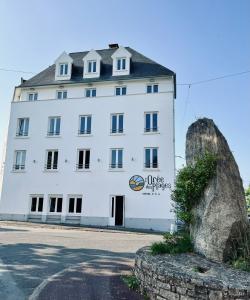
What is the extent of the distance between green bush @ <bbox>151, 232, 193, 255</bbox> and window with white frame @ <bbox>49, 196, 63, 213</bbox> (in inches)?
763

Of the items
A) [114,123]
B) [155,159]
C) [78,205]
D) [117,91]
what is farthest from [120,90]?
[78,205]

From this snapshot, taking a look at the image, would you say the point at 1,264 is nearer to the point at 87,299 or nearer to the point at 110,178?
the point at 87,299

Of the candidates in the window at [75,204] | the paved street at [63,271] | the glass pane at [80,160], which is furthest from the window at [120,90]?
the paved street at [63,271]

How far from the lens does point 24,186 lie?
27031mm

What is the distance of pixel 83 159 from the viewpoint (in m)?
26.7

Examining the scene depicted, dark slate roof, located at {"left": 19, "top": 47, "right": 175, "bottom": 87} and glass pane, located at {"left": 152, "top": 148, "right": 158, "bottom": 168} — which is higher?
dark slate roof, located at {"left": 19, "top": 47, "right": 175, "bottom": 87}

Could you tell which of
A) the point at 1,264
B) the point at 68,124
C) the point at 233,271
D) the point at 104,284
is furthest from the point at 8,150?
the point at 233,271

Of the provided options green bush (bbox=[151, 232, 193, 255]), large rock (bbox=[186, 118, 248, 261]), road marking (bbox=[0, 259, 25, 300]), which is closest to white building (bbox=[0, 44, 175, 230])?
green bush (bbox=[151, 232, 193, 255])

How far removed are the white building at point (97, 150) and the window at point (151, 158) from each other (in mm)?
83

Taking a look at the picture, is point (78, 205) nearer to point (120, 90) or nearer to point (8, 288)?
Result: point (120, 90)

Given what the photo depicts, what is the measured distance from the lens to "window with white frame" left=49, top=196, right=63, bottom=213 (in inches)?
1032

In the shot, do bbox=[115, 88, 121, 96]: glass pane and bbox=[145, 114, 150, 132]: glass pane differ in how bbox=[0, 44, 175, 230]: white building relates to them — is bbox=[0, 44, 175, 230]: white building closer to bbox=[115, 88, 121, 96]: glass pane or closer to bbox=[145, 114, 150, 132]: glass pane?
bbox=[145, 114, 150, 132]: glass pane

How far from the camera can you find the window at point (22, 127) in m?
28.6

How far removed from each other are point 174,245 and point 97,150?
19.2 metres
